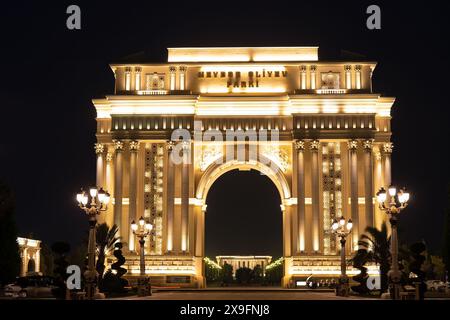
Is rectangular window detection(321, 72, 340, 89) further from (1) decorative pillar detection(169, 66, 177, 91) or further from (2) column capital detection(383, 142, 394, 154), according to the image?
(1) decorative pillar detection(169, 66, 177, 91)

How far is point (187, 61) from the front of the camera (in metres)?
67.0

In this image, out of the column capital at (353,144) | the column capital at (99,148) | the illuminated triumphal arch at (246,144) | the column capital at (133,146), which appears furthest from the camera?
the column capital at (99,148)

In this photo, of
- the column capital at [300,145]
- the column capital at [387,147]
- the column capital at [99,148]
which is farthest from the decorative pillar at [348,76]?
the column capital at [99,148]

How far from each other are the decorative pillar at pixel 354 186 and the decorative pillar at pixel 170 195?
14378 mm

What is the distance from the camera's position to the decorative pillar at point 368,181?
207ft

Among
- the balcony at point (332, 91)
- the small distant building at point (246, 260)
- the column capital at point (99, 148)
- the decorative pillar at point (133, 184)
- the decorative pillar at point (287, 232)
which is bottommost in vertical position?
the small distant building at point (246, 260)

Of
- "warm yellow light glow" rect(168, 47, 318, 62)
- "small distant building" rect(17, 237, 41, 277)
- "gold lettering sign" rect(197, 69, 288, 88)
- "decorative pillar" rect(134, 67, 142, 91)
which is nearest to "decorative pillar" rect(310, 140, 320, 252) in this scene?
"gold lettering sign" rect(197, 69, 288, 88)

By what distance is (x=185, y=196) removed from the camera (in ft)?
209

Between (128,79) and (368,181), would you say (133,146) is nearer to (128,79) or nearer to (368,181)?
(128,79)

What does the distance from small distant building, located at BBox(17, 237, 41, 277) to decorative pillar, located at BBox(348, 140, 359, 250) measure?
1811 inches

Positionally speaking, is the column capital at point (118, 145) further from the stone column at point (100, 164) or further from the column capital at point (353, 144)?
the column capital at point (353, 144)

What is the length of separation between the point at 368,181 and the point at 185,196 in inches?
583

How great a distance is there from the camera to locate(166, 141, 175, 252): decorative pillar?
6328 cm

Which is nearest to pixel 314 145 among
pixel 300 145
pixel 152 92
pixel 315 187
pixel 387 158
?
pixel 300 145
